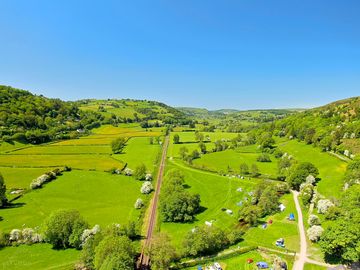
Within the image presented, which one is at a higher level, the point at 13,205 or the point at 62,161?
the point at 62,161

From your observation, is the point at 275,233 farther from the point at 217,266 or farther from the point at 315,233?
the point at 217,266

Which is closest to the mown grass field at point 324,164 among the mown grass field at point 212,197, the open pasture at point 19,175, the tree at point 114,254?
the mown grass field at point 212,197

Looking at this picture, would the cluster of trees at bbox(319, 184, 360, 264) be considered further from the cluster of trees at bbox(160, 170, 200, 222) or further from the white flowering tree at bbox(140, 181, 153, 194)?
the white flowering tree at bbox(140, 181, 153, 194)

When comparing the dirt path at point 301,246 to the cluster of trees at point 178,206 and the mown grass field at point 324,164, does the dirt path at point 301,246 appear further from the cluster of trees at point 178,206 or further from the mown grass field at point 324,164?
the cluster of trees at point 178,206

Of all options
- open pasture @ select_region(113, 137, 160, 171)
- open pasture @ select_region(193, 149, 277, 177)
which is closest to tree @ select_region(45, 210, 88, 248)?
open pasture @ select_region(113, 137, 160, 171)

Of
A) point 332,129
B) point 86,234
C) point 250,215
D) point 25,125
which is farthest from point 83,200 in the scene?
point 332,129

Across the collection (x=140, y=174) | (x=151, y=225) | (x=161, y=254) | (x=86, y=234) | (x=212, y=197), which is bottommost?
(x=151, y=225)

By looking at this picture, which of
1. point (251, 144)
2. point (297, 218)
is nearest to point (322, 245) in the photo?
point (297, 218)
